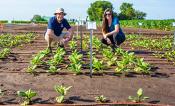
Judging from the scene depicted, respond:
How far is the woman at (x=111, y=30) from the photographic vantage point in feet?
35.8

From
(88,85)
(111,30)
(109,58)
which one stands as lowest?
(88,85)

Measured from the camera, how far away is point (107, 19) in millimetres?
11102

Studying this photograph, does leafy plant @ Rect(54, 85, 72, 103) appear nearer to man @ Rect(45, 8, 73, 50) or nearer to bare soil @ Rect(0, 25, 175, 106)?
bare soil @ Rect(0, 25, 175, 106)

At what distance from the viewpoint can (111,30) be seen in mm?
11289

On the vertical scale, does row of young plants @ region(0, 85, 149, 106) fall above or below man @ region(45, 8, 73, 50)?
below

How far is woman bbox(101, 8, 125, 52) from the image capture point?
10.9m

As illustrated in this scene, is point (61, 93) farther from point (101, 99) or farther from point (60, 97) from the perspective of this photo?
point (101, 99)

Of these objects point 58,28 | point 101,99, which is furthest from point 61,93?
point 58,28

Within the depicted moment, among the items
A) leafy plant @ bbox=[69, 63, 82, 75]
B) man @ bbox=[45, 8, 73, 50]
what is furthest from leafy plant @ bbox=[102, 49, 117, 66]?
man @ bbox=[45, 8, 73, 50]

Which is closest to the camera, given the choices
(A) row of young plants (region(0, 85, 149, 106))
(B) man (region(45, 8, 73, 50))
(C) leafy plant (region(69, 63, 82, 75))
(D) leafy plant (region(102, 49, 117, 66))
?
(A) row of young plants (region(0, 85, 149, 106))

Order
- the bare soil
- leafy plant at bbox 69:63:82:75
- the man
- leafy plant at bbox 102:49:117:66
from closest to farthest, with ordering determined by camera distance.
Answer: the bare soil
leafy plant at bbox 69:63:82:75
leafy plant at bbox 102:49:117:66
the man

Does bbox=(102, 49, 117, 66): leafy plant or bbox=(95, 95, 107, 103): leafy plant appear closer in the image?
bbox=(95, 95, 107, 103): leafy plant

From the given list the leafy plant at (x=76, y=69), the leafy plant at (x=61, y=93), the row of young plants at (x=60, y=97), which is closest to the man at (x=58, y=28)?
the leafy plant at (x=76, y=69)

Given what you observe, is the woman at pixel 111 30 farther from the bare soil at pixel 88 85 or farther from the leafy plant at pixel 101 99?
the leafy plant at pixel 101 99
